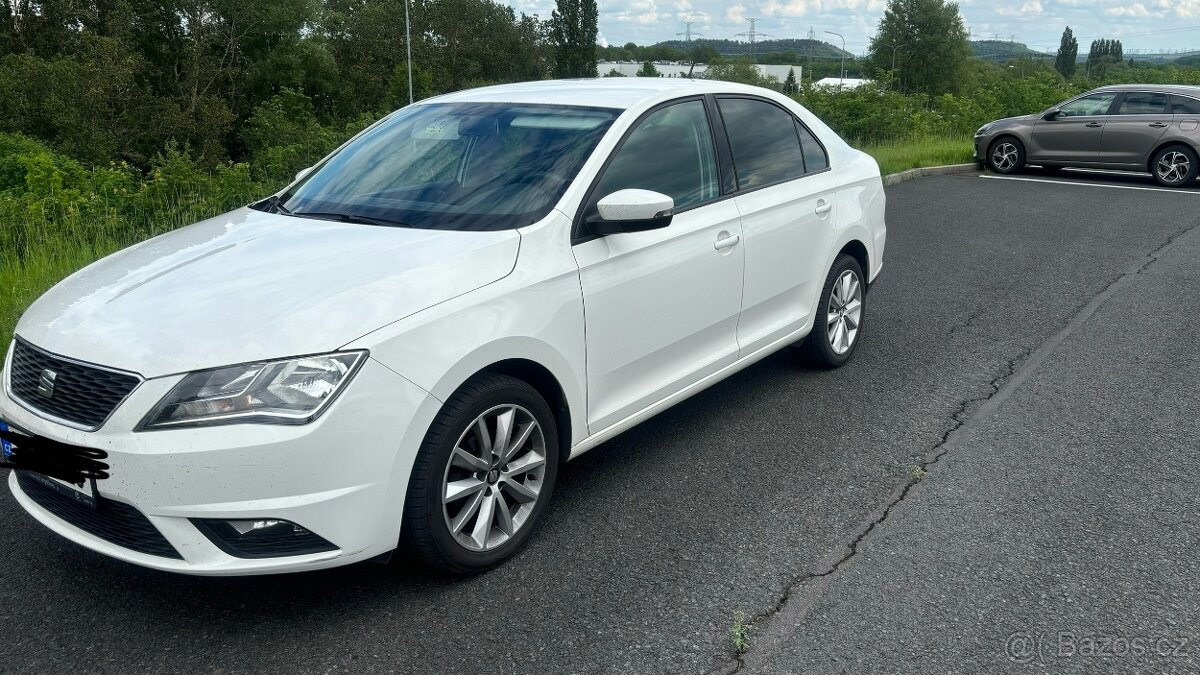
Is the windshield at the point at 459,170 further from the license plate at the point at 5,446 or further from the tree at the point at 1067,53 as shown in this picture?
the tree at the point at 1067,53

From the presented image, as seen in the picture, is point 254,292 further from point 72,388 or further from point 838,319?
point 838,319

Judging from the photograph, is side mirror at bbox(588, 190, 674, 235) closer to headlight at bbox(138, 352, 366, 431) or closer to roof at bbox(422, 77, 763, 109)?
roof at bbox(422, 77, 763, 109)

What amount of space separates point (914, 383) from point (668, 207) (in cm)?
259

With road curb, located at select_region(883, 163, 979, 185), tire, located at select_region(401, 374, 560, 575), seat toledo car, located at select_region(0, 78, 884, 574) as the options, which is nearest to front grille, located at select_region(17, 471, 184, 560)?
seat toledo car, located at select_region(0, 78, 884, 574)

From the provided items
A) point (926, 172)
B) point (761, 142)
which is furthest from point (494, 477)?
point (926, 172)

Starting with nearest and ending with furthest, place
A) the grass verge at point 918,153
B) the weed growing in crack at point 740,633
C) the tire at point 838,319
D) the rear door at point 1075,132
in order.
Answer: the weed growing in crack at point 740,633
the tire at point 838,319
the grass verge at point 918,153
the rear door at point 1075,132

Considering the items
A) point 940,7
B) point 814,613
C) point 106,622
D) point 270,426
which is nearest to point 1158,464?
point 814,613

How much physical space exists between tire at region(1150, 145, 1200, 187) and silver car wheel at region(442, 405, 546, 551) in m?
15.5

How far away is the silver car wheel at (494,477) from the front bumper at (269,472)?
0.29 metres

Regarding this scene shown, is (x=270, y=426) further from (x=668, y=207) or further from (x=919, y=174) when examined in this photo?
(x=919, y=174)

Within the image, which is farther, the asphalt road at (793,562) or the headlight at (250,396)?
the asphalt road at (793,562)

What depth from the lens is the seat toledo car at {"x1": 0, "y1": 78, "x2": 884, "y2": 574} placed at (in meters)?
3.04

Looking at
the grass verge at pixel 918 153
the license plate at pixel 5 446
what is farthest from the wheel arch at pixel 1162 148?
the license plate at pixel 5 446

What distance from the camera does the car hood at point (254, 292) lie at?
3.12 meters
